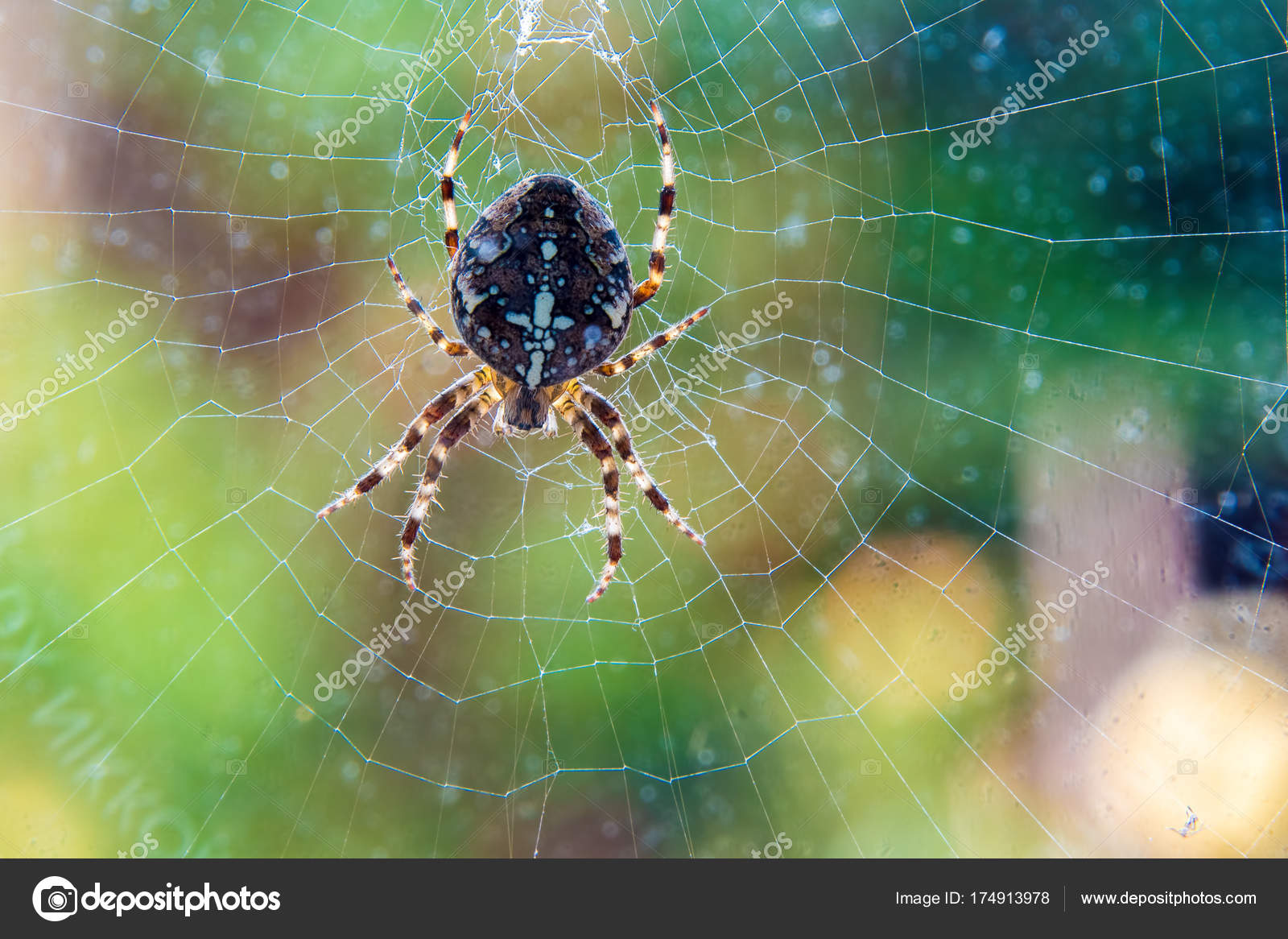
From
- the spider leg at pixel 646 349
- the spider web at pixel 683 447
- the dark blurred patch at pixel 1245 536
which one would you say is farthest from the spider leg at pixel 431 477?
the dark blurred patch at pixel 1245 536

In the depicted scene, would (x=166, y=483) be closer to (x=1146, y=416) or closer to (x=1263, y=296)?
(x=1146, y=416)

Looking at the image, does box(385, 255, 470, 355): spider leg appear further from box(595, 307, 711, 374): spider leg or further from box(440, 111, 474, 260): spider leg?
box(595, 307, 711, 374): spider leg

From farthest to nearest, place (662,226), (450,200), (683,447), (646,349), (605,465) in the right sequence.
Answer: (683,447), (605,465), (646,349), (662,226), (450,200)
